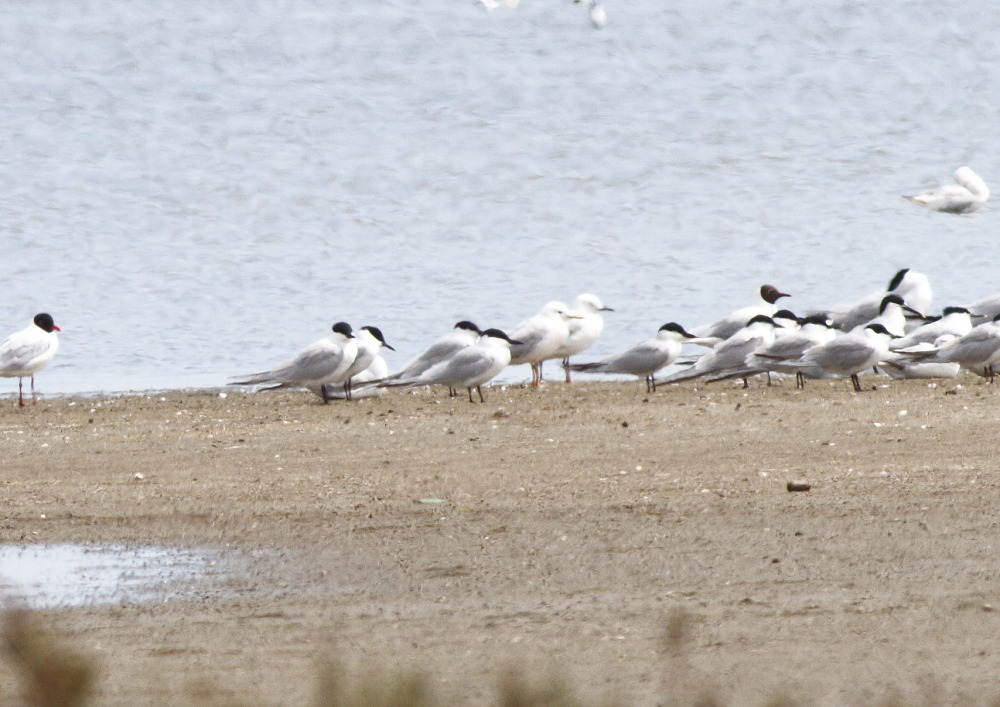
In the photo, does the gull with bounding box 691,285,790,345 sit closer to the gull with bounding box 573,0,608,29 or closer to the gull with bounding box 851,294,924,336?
the gull with bounding box 851,294,924,336

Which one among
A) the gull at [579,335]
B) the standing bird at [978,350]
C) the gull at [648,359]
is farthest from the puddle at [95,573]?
the gull at [579,335]

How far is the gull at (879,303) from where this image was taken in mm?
14195

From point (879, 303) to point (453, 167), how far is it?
13026 millimetres

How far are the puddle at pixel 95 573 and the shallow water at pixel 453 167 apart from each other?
275 inches

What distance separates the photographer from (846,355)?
1110 cm

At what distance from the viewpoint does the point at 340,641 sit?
15.1 feet

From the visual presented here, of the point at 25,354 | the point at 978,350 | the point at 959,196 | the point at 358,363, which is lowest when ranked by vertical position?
the point at 978,350

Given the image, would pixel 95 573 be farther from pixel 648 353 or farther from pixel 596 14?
pixel 596 14

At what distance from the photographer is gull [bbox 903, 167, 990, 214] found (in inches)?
860

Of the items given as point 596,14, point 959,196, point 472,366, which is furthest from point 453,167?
point 472,366

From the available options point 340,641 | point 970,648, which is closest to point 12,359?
point 340,641

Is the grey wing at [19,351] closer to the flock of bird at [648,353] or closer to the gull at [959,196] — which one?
the flock of bird at [648,353]

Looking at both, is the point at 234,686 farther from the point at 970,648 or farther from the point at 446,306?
the point at 446,306

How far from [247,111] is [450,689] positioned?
26653 millimetres
